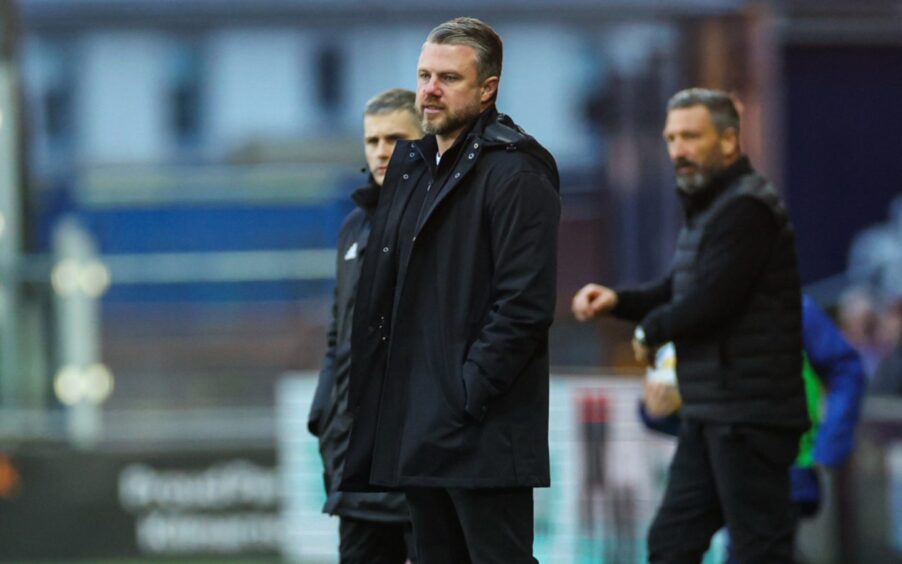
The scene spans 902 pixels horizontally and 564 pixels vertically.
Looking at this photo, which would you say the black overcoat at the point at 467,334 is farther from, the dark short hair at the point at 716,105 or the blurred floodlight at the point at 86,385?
the blurred floodlight at the point at 86,385

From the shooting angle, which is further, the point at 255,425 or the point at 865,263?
the point at 865,263

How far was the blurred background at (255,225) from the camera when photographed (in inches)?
360

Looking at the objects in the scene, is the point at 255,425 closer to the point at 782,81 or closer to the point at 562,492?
the point at 562,492

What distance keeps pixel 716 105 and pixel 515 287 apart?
A: 5.32 feet

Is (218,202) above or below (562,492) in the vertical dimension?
above

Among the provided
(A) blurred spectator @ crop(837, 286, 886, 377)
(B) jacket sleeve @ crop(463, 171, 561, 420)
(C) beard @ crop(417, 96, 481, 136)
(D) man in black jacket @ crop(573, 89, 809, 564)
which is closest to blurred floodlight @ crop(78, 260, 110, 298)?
(A) blurred spectator @ crop(837, 286, 886, 377)

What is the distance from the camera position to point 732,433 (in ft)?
16.8

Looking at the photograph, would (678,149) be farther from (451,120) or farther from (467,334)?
(467,334)

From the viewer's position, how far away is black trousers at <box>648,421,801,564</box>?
514cm

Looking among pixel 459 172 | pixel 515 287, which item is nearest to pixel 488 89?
pixel 459 172

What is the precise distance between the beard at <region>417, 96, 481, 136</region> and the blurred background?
16.0 ft

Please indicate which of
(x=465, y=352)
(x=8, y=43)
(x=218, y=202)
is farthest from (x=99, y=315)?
(x=465, y=352)

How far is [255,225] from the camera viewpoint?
970cm

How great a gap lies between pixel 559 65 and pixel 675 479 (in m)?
4.91
